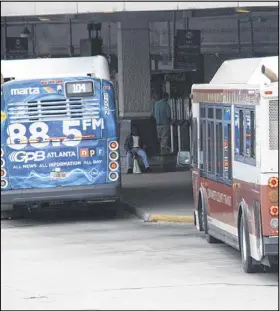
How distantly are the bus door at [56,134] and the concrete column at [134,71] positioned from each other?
43.1 feet

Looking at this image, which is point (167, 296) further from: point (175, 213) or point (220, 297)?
point (175, 213)

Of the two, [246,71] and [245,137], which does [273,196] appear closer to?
[245,137]

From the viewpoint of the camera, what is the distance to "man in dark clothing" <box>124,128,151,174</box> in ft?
107

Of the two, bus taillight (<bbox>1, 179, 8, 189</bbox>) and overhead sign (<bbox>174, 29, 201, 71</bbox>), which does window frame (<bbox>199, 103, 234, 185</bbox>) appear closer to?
bus taillight (<bbox>1, 179, 8, 189</bbox>)

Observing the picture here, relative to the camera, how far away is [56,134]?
2153 cm

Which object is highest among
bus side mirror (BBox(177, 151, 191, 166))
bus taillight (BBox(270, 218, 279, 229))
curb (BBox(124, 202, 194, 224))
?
bus side mirror (BBox(177, 151, 191, 166))

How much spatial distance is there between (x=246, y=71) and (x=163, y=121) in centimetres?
2151

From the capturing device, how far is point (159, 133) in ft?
122

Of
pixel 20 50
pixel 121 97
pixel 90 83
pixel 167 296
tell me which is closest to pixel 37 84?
pixel 90 83

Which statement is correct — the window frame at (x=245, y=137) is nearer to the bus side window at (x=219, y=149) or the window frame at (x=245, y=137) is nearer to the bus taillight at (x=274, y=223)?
the bus taillight at (x=274, y=223)

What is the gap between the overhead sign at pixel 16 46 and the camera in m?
40.0

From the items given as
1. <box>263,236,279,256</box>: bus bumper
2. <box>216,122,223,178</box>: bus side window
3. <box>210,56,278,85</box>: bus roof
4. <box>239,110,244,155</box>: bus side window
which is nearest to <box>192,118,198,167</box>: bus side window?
<box>210,56,278,85</box>: bus roof

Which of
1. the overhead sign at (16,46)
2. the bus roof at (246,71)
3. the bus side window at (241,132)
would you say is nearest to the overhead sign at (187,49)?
the overhead sign at (16,46)

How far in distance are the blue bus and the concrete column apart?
1297 centimetres
